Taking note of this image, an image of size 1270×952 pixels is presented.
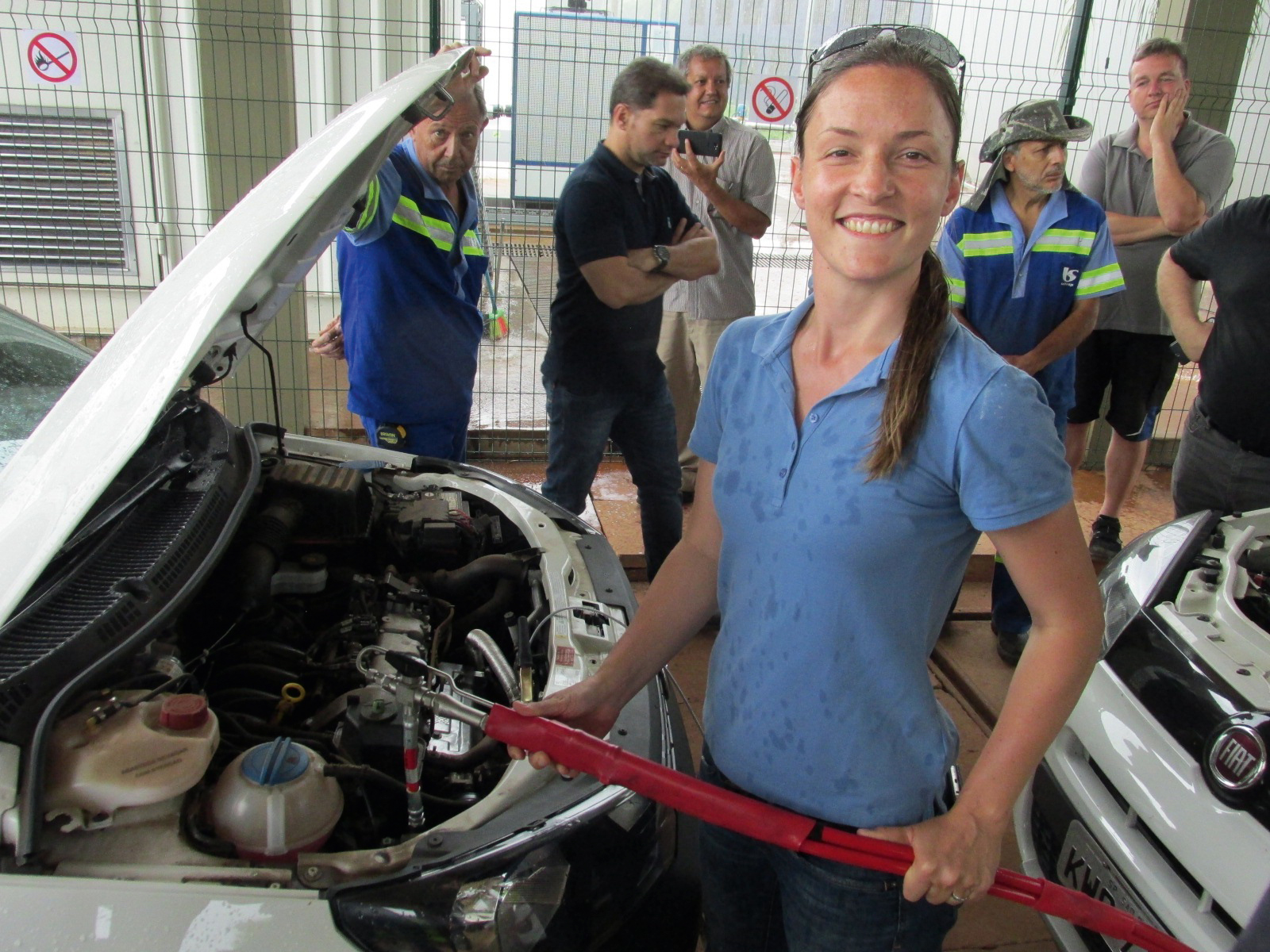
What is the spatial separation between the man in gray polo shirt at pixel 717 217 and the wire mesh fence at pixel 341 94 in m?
0.29

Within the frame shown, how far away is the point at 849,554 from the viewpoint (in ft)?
3.73

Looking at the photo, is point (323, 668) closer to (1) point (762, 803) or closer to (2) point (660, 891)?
(2) point (660, 891)

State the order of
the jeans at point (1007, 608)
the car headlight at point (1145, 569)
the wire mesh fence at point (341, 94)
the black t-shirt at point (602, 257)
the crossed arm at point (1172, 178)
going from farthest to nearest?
the wire mesh fence at point (341, 94)
the crossed arm at point (1172, 178)
the jeans at point (1007, 608)
the black t-shirt at point (602, 257)
the car headlight at point (1145, 569)

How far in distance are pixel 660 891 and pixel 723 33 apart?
14.9 feet

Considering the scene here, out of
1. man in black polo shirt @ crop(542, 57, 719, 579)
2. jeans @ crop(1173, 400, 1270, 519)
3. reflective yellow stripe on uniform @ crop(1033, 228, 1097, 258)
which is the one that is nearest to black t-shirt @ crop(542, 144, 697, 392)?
man in black polo shirt @ crop(542, 57, 719, 579)

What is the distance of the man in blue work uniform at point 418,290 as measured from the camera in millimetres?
3037

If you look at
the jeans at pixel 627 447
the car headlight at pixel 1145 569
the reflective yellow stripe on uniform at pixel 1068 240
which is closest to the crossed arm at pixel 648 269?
the jeans at pixel 627 447

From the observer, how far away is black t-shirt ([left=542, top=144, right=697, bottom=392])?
315cm

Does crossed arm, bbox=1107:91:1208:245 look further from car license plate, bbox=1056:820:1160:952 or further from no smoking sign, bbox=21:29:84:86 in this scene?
no smoking sign, bbox=21:29:84:86

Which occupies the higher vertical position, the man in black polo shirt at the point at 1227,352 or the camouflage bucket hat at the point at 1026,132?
the camouflage bucket hat at the point at 1026,132

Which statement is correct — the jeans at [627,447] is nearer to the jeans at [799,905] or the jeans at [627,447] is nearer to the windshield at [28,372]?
the windshield at [28,372]

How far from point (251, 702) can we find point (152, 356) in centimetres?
88

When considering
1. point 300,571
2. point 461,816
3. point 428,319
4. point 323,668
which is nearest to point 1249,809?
point 461,816

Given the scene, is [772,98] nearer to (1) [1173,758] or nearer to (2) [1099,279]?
(2) [1099,279]
